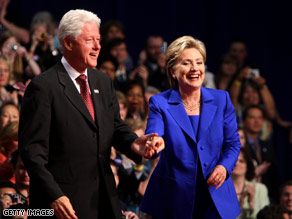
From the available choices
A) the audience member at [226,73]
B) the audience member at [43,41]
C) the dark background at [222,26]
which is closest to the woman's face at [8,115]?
the audience member at [43,41]

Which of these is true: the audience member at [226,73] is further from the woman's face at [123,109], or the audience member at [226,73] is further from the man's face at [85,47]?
the man's face at [85,47]

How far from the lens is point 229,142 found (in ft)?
9.45

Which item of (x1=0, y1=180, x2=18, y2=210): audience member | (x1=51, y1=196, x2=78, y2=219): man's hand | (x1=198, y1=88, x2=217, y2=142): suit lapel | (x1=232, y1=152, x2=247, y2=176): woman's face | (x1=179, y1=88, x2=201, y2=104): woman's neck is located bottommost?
(x1=232, y1=152, x2=247, y2=176): woman's face

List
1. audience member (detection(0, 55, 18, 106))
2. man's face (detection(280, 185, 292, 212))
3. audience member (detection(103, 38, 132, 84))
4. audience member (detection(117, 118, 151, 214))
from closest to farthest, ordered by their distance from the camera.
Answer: audience member (detection(117, 118, 151, 214))
man's face (detection(280, 185, 292, 212))
audience member (detection(0, 55, 18, 106))
audience member (detection(103, 38, 132, 84))

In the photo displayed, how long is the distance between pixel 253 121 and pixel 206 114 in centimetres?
324

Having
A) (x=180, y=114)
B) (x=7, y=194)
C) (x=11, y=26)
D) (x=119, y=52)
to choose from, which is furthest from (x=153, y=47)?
(x=180, y=114)

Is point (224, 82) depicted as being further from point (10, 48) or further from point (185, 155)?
point (185, 155)

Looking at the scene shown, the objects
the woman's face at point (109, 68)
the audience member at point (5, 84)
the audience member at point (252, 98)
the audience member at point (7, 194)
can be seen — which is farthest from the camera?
the audience member at point (252, 98)

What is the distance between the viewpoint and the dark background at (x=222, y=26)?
780 cm

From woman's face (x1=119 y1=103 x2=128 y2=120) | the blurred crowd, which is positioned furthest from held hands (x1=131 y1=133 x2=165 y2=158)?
woman's face (x1=119 y1=103 x2=128 y2=120)

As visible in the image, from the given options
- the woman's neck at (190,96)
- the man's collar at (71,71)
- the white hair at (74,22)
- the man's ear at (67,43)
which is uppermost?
the white hair at (74,22)

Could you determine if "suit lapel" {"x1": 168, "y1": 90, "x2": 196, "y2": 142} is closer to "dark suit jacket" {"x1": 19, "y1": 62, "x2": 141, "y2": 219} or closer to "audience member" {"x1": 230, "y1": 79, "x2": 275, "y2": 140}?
"dark suit jacket" {"x1": 19, "y1": 62, "x2": 141, "y2": 219}

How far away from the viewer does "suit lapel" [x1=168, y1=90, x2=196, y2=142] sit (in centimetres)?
283

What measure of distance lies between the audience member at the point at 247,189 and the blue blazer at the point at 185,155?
2.04 meters
